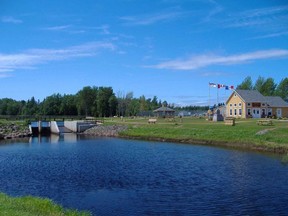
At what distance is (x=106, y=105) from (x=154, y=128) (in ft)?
267

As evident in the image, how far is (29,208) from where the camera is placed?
48.8 feet

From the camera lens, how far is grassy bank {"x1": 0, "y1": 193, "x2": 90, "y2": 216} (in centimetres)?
1328

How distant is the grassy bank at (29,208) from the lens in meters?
13.3

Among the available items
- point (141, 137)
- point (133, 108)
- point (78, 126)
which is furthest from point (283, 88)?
point (141, 137)

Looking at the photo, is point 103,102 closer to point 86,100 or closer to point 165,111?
point 86,100

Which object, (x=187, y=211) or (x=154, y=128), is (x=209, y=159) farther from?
(x=154, y=128)

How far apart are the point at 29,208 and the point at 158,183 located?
10644 mm

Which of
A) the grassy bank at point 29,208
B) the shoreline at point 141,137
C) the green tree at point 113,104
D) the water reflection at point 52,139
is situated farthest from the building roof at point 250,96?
the green tree at point 113,104

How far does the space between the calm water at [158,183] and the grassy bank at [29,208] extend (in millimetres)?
2362

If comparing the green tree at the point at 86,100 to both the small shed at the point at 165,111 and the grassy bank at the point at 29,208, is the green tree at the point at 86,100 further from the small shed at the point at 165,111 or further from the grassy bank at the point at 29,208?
the grassy bank at the point at 29,208

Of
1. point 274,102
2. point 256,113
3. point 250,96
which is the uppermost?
point 250,96

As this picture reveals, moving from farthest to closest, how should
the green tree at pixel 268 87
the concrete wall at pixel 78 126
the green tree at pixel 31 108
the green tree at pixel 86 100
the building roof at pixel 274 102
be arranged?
the green tree at pixel 31 108
the green tree at pixel 86 100
the green tree at pixel 268 87
the concrete wall at pixel 78 126
the building roof at pixel 274 102

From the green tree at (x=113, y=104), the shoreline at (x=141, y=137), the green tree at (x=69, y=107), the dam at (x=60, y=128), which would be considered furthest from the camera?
the green tree at (x=69, y=107)

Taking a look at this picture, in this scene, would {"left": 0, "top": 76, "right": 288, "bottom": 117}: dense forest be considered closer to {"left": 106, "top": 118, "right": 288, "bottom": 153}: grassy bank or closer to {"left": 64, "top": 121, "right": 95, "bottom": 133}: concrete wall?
{"left": 64, "top": 121, "right": 95, "bottom": 133}: concrete wall
